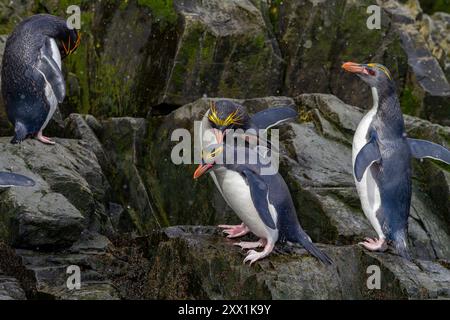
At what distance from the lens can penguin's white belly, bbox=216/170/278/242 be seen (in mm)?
5430

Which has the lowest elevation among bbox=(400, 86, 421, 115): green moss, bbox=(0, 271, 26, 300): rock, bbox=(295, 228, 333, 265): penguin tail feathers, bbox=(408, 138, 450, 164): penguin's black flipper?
bbox=(0, 271, 26, 300): rock

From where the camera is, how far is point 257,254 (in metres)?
5.30

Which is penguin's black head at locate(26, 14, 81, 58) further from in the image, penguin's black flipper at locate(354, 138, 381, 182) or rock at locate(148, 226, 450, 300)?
penguin's black flipper at locate(354, 138, 381, 182)

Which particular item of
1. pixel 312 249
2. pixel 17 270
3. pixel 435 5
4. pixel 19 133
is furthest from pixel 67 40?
pixel 435 5

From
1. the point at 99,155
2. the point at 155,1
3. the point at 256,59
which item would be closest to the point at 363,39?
the point at 256,59

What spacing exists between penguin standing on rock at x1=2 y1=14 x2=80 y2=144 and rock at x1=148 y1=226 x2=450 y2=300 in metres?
2.04

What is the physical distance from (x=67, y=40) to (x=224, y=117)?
2.29m

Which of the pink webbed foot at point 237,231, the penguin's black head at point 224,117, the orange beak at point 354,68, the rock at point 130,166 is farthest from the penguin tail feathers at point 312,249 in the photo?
the rock at point 130,166

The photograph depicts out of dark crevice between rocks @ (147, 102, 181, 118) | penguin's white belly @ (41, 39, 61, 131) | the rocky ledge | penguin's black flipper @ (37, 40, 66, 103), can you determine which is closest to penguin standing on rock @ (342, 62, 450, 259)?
the rocky ledge

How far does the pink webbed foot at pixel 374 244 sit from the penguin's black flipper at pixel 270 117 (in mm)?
1194

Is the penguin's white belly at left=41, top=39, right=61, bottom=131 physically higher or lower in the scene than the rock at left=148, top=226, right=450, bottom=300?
higher

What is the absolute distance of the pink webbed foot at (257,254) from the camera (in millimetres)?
5270
